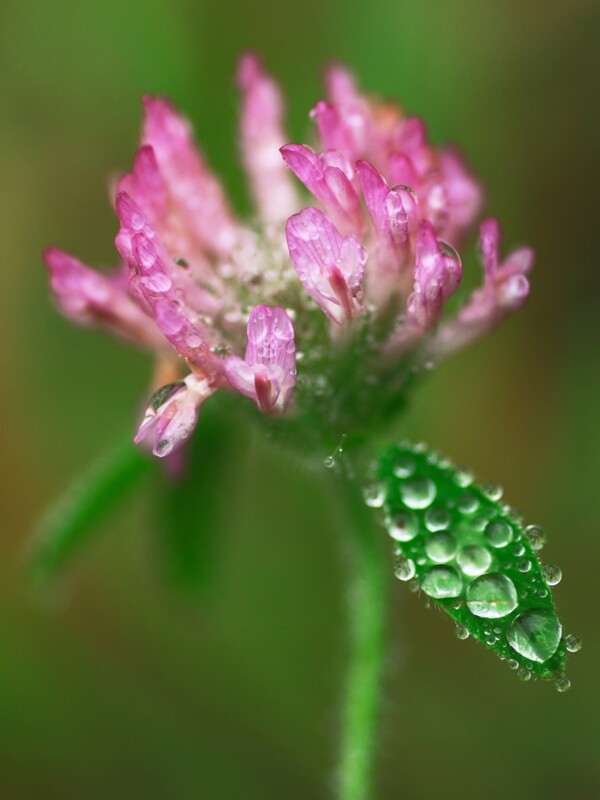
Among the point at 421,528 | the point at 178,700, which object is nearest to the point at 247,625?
the point at 178,700

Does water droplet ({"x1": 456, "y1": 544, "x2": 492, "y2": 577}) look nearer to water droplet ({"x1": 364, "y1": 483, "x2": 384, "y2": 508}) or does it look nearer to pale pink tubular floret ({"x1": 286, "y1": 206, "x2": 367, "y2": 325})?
water droplet ({"x1": 364, "y1": 483, "x2": 384, "y2": 508})

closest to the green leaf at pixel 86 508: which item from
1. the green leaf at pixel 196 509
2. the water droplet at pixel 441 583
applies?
the green leaf at pixel 196 509

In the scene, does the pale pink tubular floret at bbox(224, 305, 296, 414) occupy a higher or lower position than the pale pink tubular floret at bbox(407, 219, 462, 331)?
lower

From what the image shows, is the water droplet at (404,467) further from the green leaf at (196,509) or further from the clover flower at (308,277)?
the green leaf at (196,509)

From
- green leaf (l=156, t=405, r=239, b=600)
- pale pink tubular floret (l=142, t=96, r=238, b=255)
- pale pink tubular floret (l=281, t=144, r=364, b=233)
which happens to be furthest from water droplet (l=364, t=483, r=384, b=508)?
green leaf (l=156, t=405, r=239, b=600)

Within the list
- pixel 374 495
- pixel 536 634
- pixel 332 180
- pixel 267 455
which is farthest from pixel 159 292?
pixel 267 455

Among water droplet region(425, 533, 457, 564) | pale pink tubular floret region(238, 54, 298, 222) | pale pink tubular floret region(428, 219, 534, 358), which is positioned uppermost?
pale pink tubular floret region(238, 54, 298, 222)

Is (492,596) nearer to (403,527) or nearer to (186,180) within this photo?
(403,527)
